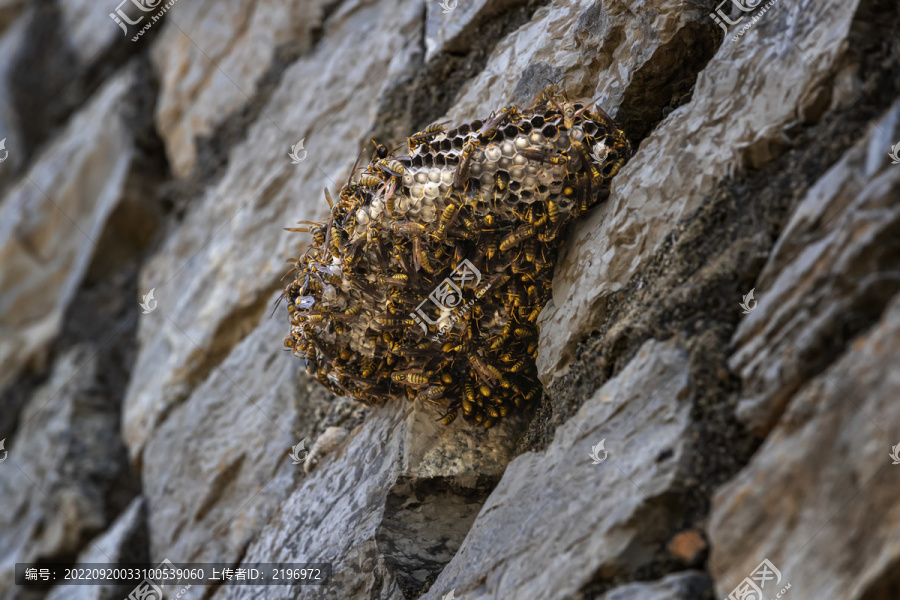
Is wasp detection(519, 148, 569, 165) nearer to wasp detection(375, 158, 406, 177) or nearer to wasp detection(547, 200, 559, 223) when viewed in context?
wasp detection(547, 200, 559, 223)

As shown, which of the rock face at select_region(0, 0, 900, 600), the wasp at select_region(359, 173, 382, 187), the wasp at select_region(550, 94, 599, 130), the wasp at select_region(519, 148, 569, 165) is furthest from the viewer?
the wasp at select_region(359, 173, 382, 187)

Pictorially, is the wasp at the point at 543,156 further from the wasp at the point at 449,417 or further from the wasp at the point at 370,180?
the wasp at the point at 449,417

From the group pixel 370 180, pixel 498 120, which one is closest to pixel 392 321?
pixel 370 180

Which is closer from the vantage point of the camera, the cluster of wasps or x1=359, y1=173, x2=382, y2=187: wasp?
the cluster of wasps

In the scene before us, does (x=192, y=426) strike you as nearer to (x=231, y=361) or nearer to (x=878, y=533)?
(x=231, y=361)

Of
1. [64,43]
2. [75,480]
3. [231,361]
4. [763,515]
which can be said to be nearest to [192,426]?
[231,361]

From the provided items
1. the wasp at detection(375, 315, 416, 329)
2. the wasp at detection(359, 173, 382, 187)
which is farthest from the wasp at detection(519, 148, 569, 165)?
the wasp at detection(375, 315, 416, 329)

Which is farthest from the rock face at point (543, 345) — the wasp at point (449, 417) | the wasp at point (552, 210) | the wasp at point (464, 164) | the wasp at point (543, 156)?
the wasp at point (464, 164)
